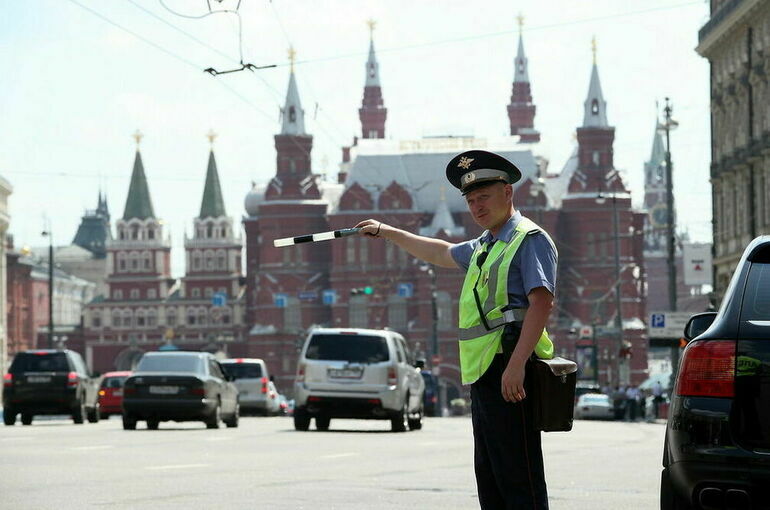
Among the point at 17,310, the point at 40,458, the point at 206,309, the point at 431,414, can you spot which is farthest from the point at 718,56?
the point at 206,309

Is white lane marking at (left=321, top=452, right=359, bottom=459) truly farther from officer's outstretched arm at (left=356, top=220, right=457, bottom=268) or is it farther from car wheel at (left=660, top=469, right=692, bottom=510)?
car wheel at (left=660, top=469, right=692, bottom=510)

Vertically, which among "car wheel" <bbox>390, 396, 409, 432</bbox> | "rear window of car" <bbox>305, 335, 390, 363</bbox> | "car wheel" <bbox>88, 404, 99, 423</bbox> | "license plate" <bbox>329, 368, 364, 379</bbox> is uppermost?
"rear window of car" <bbox>305, 335, 390, 363</bbox>

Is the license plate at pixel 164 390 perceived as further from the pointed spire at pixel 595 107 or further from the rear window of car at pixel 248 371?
the pointed spire at pixel 595 107

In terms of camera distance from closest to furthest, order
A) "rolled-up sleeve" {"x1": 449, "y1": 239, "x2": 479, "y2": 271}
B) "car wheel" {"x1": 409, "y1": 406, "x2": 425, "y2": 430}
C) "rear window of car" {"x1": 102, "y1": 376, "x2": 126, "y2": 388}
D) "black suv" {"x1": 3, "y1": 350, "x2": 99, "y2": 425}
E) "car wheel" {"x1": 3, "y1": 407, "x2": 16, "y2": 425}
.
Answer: "rolled-up sleeve" {"x1": 449, "y1": 239, "x2": 479, "y2": 271}, "car wheel" {"x1": 409, "y1": 406, "x2": 425, "y2": 430}, "black suv" {"x1": 3, "y1": 350, "x2": 99, "y2": 425}, "car wheel" {"x1": 3, "y1": 407, "x2": 16, "y2": 425}, "rear window of car" {"x1": 102, "y1": 376, "x2": 126, "y2": 388}

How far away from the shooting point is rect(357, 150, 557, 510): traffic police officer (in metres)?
7.17

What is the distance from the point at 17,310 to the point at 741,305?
498 ft

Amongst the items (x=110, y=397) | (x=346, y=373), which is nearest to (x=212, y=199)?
(x=110, y=397)

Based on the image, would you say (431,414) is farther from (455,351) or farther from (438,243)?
(455,351)

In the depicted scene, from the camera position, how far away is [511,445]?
7.17 m

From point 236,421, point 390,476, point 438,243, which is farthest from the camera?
point 236,421

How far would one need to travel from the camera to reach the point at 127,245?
619ft

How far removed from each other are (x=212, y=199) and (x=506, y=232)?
612ft

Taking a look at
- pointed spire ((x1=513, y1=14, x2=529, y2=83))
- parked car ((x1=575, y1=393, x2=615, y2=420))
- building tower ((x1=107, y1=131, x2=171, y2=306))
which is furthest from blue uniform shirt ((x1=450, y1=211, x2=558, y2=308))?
building tower ((x1=107, y1=131, x2=171, y2=306))

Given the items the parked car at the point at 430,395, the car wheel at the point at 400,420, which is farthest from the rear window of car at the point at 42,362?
the parked car at the point at 430,395
